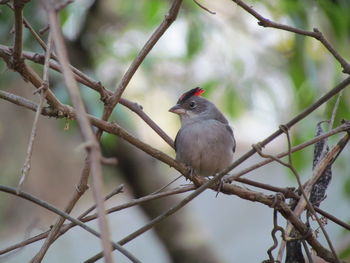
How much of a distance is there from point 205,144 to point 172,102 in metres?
3.17

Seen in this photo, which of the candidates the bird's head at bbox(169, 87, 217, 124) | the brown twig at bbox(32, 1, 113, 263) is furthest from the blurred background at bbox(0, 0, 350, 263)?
the brown twig at bbox(32, 1, 113, 263)

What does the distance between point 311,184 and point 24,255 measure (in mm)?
4392

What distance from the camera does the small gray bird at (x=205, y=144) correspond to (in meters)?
3.38

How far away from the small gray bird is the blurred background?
46 centimetres

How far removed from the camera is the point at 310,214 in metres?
1.97

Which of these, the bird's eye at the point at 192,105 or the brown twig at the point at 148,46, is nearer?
the brown twig at the point at 148,46

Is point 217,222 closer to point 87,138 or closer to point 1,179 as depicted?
point 1,179

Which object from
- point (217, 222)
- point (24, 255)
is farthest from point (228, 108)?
point (217, 222)

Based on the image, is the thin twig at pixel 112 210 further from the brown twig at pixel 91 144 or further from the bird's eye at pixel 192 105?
the bird's eye at pixel 192 105

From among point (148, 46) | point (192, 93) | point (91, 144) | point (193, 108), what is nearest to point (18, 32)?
point (148, 46)

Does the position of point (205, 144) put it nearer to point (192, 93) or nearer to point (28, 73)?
point (192, 93)

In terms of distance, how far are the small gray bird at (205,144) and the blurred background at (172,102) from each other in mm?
458

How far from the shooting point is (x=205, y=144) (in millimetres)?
3416

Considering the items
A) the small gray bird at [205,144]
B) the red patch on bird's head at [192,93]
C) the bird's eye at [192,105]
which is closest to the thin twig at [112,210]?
the small gray bird at [205,144]
